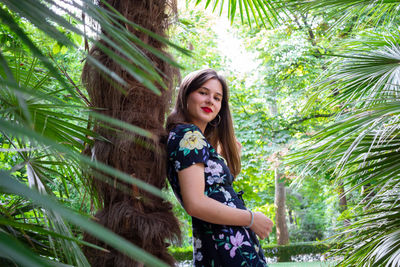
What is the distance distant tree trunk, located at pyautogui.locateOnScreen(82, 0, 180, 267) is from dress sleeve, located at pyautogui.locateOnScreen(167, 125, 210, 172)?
14 cm

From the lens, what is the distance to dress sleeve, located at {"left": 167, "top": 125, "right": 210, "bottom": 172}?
165 cm

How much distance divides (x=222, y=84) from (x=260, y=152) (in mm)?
8825

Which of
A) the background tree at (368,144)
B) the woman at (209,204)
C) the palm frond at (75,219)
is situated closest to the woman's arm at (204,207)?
the woman at (209,204)

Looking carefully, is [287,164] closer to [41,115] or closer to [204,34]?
[41,115]

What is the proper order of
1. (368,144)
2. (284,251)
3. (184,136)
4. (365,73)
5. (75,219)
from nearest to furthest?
(75,219) → (184,136) → (368,144) → (365,73) → (284,251)

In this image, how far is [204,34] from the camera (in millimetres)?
12398

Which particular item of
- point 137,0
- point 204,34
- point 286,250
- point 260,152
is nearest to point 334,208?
point 286,250

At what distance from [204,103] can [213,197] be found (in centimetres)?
44

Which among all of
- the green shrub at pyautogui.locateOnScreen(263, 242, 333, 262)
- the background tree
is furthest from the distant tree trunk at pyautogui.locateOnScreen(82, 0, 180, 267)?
the green shrub at pyautogui.locateOnScreen(263, 242, 333, 262)

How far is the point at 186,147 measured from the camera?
1667 millimetres

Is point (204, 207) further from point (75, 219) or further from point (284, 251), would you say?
point (284, 251)

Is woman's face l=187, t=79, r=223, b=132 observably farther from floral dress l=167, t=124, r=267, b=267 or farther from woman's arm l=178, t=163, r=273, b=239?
woman's arm l=178, t=163, r=273, b=239

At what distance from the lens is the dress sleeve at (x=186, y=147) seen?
1653mm

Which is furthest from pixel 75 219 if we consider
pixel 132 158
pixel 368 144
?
pixel 368 144
